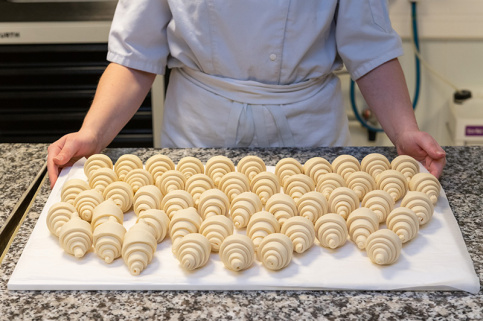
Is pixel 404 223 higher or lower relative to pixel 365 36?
lower

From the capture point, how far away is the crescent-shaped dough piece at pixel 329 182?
1125 millimetres

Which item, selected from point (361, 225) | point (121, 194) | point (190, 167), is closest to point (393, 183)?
point (361, 225)

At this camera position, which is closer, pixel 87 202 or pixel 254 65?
pixel 87 202

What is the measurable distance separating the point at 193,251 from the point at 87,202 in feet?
0.81

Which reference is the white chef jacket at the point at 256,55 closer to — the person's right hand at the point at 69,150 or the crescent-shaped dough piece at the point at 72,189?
the person's right hand at the point at 69,150

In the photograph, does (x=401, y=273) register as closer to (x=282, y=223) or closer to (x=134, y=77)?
(x=282, y=223)

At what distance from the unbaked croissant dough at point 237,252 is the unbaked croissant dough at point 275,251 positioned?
20mm

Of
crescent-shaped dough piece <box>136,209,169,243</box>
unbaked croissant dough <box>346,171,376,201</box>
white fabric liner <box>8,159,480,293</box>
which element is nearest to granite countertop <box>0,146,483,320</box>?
white fabric liner <box>8,159,480,293</box>

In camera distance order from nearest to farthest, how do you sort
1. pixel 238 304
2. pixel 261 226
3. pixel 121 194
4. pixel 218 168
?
pixel 238 304 → pixel 261 226 → pixel 121 194 → pixel 218 168

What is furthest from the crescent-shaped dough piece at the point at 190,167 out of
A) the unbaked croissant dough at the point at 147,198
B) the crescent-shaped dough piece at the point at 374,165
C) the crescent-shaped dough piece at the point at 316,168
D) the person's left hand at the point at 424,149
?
the person's left hand at the point at 424,149

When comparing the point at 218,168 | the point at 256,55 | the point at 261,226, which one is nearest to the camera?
the point at 261,226

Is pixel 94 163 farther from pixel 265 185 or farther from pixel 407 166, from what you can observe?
pixel 407 166

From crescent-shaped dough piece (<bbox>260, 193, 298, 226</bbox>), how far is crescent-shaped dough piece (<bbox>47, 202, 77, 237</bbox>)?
33 centimetres

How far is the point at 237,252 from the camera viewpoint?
0.91 metres
